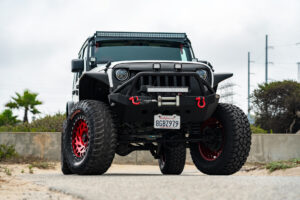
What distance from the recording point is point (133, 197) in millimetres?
4559

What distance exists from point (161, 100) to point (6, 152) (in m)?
10.5

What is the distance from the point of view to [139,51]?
888 cm

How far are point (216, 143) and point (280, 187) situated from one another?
3.35 m

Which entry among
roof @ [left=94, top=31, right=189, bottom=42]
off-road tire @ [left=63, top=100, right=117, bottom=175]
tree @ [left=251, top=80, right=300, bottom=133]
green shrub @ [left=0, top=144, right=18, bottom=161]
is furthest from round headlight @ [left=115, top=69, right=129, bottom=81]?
tree @ [left=251, top=80, right=300, bottom=133]

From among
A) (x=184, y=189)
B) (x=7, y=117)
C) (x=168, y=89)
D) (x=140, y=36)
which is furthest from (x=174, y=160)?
(x=7, y=117)

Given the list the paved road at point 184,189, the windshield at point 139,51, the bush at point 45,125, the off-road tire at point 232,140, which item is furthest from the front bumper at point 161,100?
the bush at point 45,125

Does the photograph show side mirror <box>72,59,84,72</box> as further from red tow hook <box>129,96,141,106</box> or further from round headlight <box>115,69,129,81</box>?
red tow hook <box>129,96,141,106</box>

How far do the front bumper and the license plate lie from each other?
9 centimetres

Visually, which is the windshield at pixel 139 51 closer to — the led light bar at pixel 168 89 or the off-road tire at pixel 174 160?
the led light bar at pixel 168 89

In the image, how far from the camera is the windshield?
344 inches

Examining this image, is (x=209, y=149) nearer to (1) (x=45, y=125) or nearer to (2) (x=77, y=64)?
(2) (x=77, y=64)

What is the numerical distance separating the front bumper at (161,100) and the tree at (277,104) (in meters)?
34.7

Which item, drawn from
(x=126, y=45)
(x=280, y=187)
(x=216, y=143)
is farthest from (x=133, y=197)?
(x=126, y=45)

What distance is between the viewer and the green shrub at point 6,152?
1623 centimetres
